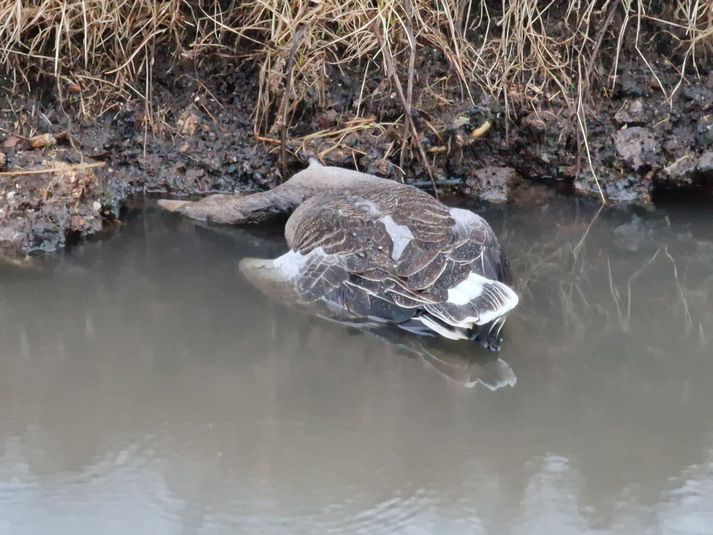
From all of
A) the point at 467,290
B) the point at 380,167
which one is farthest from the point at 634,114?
the point at 467,290

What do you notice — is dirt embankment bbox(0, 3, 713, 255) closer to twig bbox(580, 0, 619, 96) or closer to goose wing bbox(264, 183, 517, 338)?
twig bbox(580, 0, 619, 96)

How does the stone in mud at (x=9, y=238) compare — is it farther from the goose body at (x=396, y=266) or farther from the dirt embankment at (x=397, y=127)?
the goose body at (x=396, y=266)

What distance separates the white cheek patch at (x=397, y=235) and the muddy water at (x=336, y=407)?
383 millimetres

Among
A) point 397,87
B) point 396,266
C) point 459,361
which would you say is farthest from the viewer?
point 397,87

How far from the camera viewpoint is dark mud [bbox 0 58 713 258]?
5789mm

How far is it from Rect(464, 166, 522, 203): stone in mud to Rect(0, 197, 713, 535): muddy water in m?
0.76

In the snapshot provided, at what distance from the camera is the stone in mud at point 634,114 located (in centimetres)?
590

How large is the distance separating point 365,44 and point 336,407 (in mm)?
2809

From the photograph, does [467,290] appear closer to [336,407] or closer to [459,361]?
[459,361]

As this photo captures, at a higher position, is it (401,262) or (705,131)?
(705,131)

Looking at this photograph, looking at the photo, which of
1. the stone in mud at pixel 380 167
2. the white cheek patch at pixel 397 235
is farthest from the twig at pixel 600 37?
the white cheek patch at pixel 397 235

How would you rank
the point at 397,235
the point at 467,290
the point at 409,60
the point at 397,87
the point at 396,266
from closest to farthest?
the point at 467,290 → the point at 396,266 → the point at 397,235 → the point at 397,87 → the point at 409,60

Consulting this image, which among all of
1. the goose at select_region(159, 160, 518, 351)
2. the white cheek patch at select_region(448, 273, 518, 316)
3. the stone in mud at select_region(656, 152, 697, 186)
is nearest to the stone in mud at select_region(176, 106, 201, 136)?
the goose at select_region(159, 160, 518, 351)

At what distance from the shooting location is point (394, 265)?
4.39 meters
